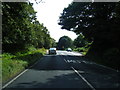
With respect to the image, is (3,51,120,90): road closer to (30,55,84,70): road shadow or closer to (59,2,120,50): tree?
(30,55,84,70): road shadow

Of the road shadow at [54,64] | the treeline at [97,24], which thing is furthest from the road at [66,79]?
the treeline at [97,24]

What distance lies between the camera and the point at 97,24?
3581 cm

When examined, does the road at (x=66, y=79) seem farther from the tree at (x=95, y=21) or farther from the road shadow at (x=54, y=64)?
the tree at (x=95, y=21)

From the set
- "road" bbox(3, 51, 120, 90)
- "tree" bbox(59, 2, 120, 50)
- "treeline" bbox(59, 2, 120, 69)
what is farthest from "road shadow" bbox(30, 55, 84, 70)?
"tree" bbox(59, 2, 120, 50)

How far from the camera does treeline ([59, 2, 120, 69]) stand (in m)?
32.3

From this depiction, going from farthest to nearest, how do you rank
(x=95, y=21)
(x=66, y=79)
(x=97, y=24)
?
(x=95, y=21) < (x=97, y=24) < (x=66, y=79)

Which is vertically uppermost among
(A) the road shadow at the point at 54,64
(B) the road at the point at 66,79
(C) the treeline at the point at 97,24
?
(C) the treeline at the point at 97,24

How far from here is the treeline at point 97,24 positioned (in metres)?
32.3

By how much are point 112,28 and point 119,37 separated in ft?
4.93

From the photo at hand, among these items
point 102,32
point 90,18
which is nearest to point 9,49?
point 90,18

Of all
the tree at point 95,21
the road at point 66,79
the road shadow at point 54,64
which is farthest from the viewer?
the tree at point 95,21

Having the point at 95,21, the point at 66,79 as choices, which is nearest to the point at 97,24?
the point at 95,21

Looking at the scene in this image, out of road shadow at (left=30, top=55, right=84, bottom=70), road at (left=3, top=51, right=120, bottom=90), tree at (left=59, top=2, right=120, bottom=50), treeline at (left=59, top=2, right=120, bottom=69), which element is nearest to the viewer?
road at (left=3, top=51, right=120, bottom=90)

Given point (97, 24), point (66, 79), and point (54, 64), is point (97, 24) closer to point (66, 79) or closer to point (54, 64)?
point (54, 64)
